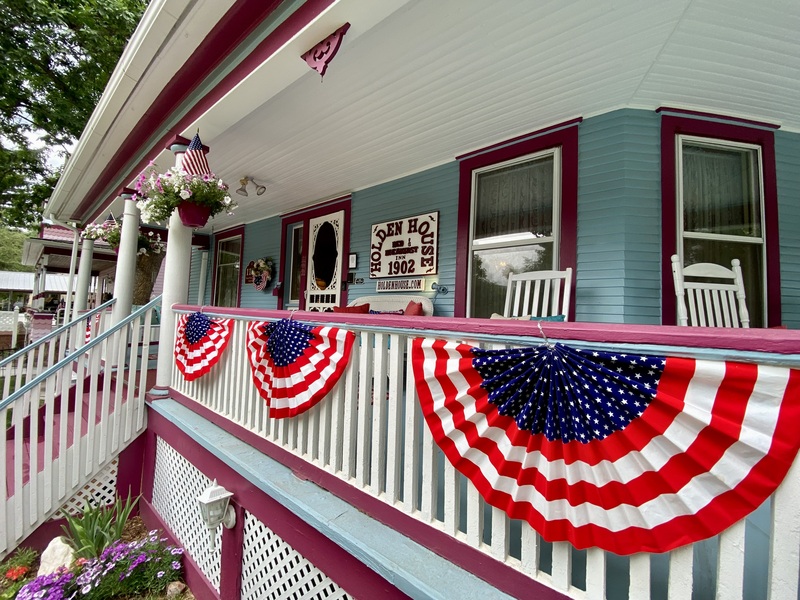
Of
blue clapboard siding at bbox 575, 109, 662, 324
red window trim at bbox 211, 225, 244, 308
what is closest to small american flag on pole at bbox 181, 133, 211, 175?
blue clapboard siding at bbox 575, 109, 662, 324

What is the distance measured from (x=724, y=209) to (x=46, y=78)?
13.3 meters

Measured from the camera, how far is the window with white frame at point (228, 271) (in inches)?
276

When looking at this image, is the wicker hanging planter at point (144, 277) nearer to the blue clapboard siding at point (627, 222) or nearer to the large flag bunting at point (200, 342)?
the large flag bunting at point (200, 342)

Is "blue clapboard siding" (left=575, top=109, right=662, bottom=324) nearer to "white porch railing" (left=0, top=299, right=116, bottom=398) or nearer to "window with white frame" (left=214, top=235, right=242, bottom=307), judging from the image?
"white porch railing" (left=0, top=299, right=116, bottom=398)

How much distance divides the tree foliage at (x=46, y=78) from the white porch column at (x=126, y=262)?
22.2ft

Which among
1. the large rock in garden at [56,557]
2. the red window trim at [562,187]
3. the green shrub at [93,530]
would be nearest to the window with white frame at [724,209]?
the red window trim at [562,187]

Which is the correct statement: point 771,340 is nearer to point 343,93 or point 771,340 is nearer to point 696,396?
point 696,396

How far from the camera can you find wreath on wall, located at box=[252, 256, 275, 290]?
597 centimetres

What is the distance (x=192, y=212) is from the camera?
294 cm

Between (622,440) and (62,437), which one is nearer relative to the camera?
(622,440)

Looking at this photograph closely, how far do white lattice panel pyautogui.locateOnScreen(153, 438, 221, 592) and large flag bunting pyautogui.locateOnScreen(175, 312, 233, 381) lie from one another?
695 millimetres

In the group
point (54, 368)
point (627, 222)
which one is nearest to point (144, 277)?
point (54, 368)

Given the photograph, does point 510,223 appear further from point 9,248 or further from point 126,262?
point 9,248

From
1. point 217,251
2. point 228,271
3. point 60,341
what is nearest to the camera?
point 60,341
